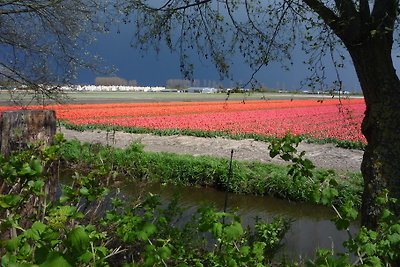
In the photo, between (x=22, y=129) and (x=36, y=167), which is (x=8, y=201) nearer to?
(x=36, y=167)

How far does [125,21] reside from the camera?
4898 mm

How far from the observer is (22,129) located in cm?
353

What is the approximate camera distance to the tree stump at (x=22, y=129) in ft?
11.4

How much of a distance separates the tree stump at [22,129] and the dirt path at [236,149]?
8.33 m

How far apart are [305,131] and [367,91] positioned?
15063 millimetres

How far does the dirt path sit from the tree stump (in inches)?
328

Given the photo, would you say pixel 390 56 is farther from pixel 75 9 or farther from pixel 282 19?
pixel 75 9

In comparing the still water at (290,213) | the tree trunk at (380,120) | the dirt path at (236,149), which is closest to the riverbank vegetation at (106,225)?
the tree trunk at (380,120)

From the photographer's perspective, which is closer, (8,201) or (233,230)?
(8,201)

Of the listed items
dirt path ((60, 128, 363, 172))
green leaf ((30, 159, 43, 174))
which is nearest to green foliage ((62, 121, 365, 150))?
dirt path ((60, 128, 363, 172))

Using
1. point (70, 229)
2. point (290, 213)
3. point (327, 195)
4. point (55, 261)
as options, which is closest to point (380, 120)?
point (327, 195)

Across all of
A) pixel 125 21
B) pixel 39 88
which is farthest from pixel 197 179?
pixel 125 21

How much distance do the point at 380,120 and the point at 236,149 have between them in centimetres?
1085

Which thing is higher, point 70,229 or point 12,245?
point 12,245
